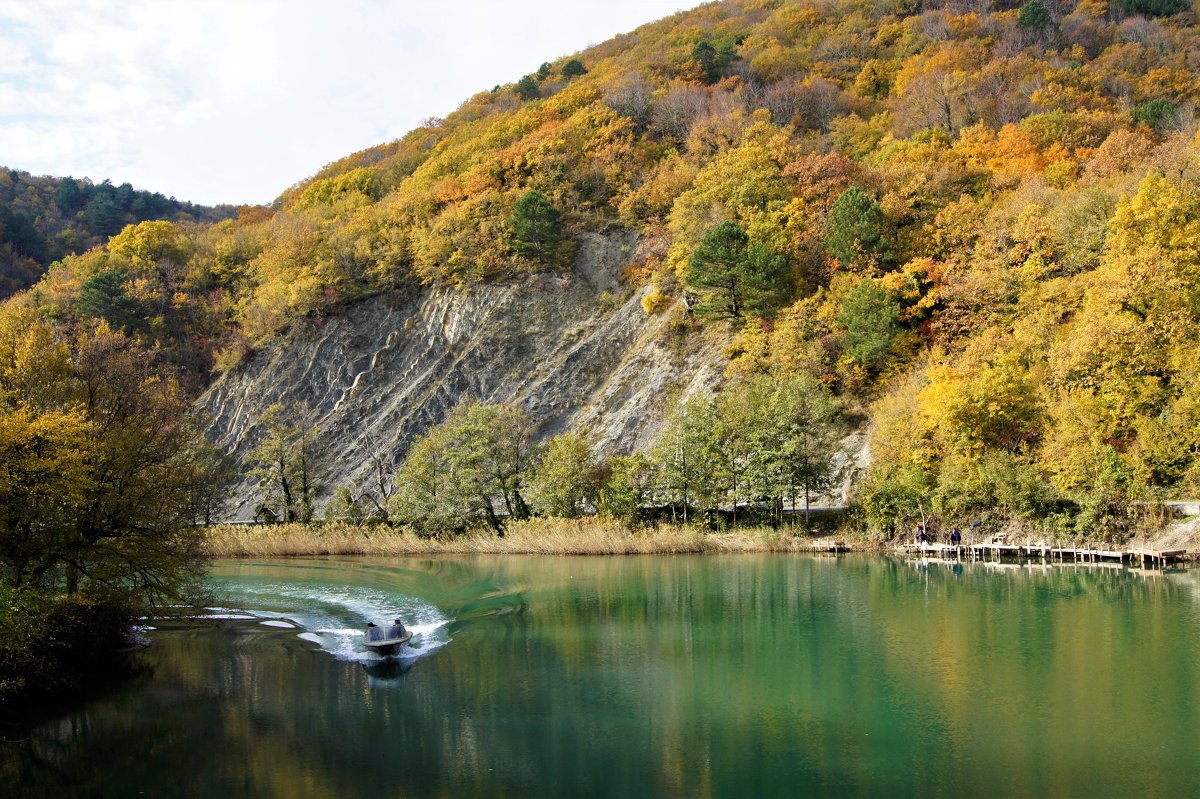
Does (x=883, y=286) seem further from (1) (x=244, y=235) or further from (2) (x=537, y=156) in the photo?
(1) (x=244, y=235)

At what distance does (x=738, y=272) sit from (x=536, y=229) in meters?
18.8

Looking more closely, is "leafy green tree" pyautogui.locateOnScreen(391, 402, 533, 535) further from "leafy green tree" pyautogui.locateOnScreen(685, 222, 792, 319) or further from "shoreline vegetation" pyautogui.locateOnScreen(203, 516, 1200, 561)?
"leafy green tree" pyautogui.locateOnScreen(685, 222, 792, 319)

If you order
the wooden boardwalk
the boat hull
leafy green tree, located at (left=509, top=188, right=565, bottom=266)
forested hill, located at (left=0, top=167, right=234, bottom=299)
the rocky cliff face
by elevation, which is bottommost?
the boat hull

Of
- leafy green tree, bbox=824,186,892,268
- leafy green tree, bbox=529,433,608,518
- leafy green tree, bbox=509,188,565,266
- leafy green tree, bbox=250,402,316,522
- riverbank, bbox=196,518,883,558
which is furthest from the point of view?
leafy green tree, bbox=509,188,565,266

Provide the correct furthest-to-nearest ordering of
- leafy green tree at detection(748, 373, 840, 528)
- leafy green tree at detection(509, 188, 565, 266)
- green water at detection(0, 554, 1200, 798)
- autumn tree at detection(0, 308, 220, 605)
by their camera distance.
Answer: leafy green tree at detection(509, 188, 565, 266) < leafy green tree at detection(748, 373, 840, 528) < autumn tree at detection(0, 308, 220, 605) < green water at detection(0, 554, 1200, 798)

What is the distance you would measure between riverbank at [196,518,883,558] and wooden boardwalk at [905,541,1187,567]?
3203mm

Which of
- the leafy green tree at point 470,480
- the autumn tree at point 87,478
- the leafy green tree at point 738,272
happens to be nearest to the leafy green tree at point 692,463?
the leafy green tree at point 470,480

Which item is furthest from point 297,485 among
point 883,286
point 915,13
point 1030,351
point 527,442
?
point 915,13

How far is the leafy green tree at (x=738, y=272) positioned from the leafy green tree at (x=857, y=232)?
3.72 m

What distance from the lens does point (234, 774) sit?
599 inches

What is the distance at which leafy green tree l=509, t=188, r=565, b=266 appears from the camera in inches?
2655

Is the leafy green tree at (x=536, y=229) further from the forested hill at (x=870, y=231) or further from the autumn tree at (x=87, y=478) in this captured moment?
the autumn tree at (x=87, y=478)

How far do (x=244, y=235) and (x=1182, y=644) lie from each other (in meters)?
84.1

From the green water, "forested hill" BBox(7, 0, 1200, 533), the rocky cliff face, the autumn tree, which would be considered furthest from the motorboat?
the rocky cliff face
